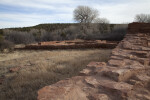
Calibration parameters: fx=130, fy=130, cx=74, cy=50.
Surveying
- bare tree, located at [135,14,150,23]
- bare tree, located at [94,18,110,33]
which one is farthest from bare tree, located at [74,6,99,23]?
bare tree, located at [135,14,150,23]

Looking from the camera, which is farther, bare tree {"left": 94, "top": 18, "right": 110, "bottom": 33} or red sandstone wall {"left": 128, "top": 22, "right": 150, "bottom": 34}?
bare tree {"left": 94, "top": 18, "right": 110, "bottom": 33}

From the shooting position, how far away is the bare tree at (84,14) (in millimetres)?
26375

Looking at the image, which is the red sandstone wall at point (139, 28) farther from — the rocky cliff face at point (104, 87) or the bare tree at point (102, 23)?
the bare tree at point (102, 23)

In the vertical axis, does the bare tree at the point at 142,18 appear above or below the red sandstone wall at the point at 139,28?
above

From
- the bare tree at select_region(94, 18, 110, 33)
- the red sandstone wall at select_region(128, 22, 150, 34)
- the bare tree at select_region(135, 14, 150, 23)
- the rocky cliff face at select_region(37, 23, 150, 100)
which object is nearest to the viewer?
the rocky cliff face at select_region(37, 23, 150, 100)

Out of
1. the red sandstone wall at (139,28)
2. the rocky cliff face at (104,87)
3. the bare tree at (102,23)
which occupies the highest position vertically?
the bare tree at (102,23)

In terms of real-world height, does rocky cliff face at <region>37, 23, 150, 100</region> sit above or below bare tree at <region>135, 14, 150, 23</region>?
below

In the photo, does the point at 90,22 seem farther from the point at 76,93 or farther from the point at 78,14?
the point at 76,93

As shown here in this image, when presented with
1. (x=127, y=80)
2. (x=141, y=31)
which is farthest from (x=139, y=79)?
(x=141, y=31)

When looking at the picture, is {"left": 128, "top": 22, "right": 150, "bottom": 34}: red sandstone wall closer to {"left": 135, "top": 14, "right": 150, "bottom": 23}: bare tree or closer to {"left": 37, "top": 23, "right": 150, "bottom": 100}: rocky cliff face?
{"left": 37, "top": 23, "right": 150, "bottom": 100}: rocky cliff face

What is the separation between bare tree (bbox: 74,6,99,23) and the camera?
2638 centimetres

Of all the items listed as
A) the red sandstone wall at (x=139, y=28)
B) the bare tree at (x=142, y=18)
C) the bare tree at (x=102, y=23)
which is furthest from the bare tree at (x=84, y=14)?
the red sandstone wall at (x=139, y=28)

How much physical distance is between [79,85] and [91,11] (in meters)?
26.9

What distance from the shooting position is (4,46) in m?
13.2
